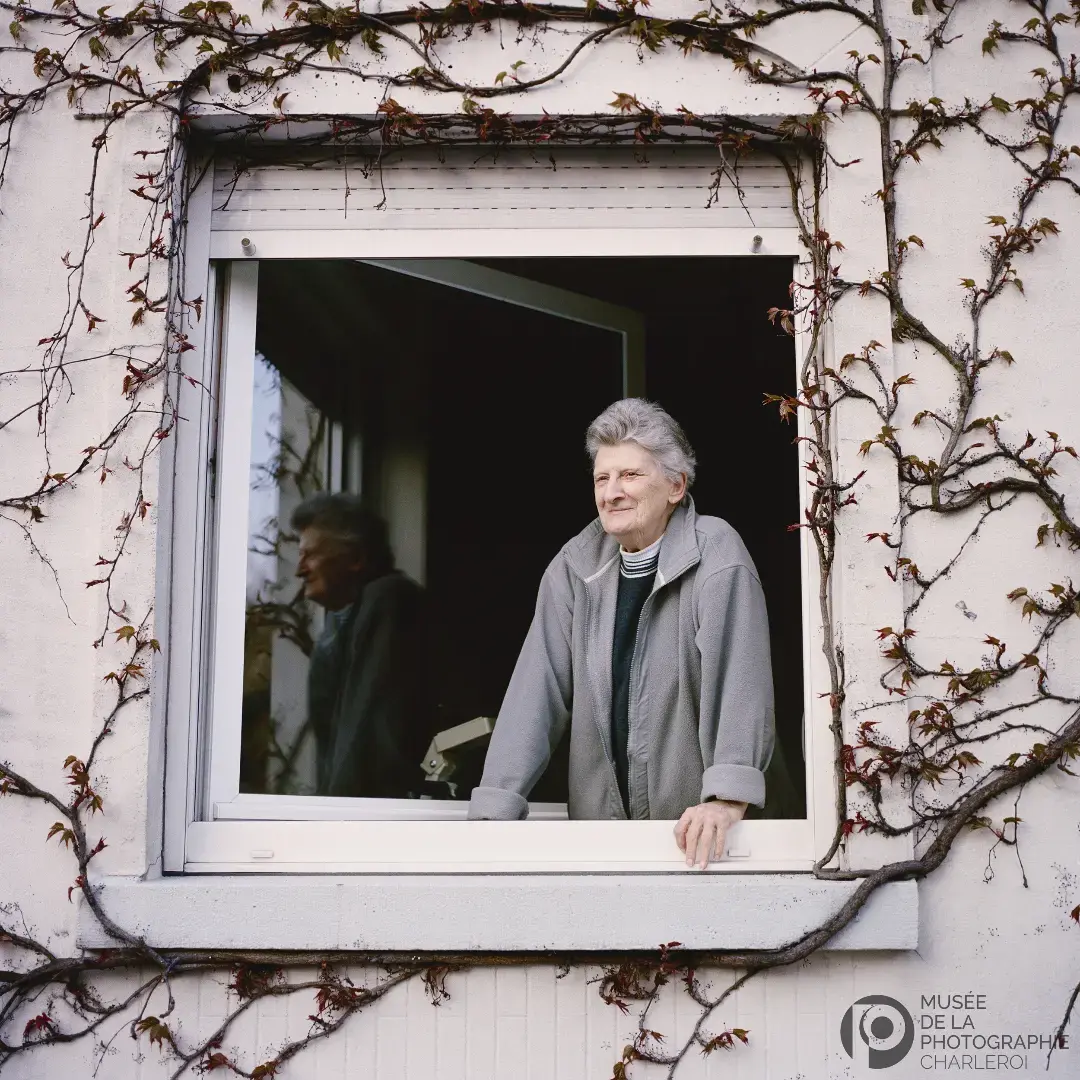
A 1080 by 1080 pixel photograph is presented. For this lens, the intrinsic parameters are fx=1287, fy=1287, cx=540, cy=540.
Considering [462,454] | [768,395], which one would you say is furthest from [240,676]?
[462,454]

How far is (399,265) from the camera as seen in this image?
3.66 metres

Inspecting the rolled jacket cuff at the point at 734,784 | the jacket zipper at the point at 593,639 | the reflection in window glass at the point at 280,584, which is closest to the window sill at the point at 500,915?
the rolled jacket cuff at the point at 734,784

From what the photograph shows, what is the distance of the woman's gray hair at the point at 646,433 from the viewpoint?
352cm

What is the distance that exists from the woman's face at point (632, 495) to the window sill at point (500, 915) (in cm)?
97

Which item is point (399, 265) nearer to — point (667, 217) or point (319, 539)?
point (667, 217)

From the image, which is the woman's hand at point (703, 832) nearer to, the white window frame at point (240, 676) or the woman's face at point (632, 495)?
the white window frame at point (240, 676)

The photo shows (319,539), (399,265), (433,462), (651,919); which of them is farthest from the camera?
(433,462)

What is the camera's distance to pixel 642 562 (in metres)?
3.50

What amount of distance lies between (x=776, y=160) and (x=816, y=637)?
1229mm

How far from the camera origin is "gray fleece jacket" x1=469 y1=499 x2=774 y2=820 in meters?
3.26

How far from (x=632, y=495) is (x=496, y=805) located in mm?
902

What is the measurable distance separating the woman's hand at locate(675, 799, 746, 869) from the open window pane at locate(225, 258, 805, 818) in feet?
2.36

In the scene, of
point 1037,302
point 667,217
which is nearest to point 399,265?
point 667,217

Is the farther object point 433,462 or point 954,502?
point 433,462
